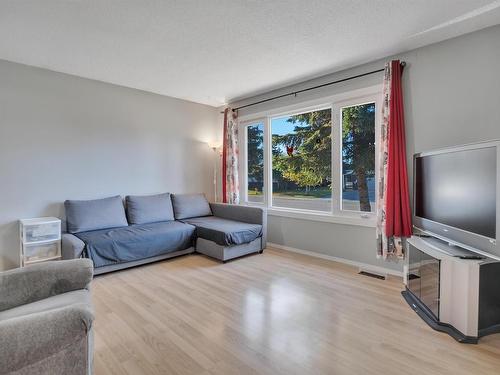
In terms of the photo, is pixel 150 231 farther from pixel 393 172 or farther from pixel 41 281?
pixel 393 172

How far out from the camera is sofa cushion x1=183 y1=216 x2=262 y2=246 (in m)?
3.62

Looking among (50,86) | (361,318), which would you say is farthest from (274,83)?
(361,318)

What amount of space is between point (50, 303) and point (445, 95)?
3733 millimetres

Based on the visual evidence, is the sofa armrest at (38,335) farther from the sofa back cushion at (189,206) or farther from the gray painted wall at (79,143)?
the sofa back cushion at (189,206)

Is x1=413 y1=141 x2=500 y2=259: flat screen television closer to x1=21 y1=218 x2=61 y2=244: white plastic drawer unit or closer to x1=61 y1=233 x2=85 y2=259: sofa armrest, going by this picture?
x1=61 y1=233 x2=85 y2=259: sofa armrest

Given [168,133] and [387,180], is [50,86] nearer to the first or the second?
[168,133]

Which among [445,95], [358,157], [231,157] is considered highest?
[445,95]

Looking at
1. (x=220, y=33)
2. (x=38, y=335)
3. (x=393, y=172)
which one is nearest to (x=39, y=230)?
(x=38, y=335)

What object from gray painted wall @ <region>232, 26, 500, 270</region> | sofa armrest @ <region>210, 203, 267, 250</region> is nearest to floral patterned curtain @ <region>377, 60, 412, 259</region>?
gray painted wall @ <region>232, 26, 500, 270</region>

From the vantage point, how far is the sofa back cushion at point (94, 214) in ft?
11.5

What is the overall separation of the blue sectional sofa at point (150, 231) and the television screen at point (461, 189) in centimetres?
217

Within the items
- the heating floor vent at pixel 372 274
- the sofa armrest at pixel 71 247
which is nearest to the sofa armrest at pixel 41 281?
the sofa armrest at pixel 71 247

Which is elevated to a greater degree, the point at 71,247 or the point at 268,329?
the point at 71,247

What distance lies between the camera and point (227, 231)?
143 inches
